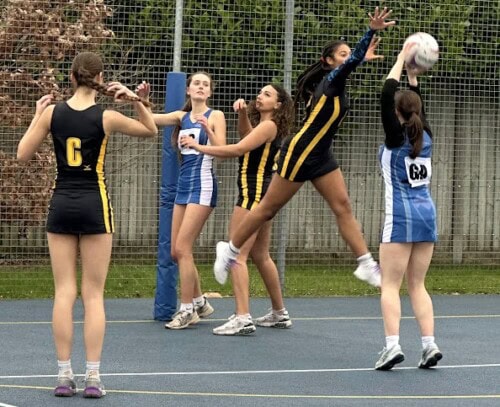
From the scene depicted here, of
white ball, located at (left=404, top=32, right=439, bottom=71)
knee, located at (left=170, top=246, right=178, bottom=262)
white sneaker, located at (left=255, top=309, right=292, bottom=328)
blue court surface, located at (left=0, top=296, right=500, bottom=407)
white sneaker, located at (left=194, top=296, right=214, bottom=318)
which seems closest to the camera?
blue court surface, located at (left=0, top=296, right=500, bottom=407)

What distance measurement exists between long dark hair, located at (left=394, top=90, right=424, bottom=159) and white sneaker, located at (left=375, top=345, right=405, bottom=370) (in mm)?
1339

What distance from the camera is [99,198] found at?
26.3 ft

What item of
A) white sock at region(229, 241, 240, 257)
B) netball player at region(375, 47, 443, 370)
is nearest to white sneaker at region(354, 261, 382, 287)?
netball player at region(375, 47, 443, 370)

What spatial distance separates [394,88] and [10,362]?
3.35m

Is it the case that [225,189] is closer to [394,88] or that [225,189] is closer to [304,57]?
[304,57]

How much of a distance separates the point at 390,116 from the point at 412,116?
274mm

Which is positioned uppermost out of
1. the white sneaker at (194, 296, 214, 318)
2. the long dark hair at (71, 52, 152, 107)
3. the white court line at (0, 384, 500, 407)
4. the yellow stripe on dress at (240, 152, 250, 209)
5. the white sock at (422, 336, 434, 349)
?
the long dark hair at (71, 52, 152, 107)

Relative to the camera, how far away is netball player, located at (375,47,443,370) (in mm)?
9008

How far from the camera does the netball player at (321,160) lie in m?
9.76

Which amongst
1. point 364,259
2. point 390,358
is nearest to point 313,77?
point 364,259

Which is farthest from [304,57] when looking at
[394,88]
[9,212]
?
[394,88]

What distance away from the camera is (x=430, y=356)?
9.18m

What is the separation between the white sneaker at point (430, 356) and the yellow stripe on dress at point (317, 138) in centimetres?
164

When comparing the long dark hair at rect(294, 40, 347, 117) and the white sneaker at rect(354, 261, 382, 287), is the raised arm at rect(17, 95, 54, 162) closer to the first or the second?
the long dark hair at rect(294, 40, 347, 117)
